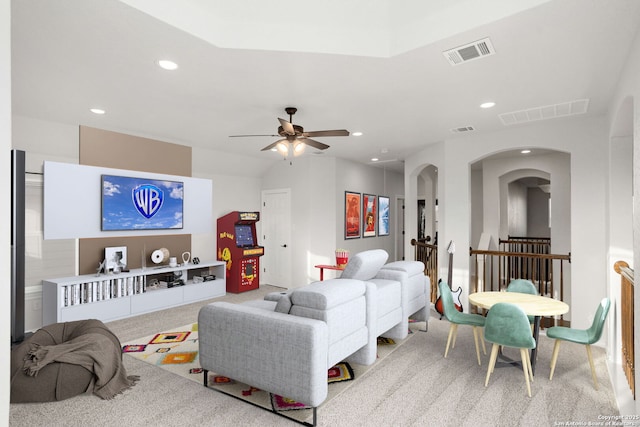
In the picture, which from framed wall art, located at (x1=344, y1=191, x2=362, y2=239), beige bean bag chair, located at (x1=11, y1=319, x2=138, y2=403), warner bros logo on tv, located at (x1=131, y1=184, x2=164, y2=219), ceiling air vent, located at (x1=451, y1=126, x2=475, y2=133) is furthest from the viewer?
framed wall art, located at (x1=344, y1=191, x2=362, y2=239)

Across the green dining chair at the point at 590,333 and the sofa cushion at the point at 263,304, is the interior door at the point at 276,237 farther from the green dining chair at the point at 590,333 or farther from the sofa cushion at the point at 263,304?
the green dining chair at the point at 590,333

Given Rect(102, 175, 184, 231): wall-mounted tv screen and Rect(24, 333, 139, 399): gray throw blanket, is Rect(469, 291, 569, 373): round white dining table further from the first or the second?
Rect(102, 175, 184, 231): wall-mounted tv screen

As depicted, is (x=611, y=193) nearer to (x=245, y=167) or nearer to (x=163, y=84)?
(x=163, y=84)

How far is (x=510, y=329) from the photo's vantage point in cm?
284

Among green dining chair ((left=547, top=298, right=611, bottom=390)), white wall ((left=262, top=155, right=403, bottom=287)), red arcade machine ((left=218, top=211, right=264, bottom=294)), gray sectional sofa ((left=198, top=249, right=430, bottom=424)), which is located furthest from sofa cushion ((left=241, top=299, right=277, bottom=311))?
white wall ((left=262, top=155, right=403, bottom=287))

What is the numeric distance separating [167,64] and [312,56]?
3.78 feet

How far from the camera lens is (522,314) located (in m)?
2.82

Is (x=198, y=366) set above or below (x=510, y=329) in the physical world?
below

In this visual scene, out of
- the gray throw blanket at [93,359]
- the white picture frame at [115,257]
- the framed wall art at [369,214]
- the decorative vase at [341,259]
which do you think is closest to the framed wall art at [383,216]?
the framed wall art at [369,214]

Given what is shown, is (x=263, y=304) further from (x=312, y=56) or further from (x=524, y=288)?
(x=524, y=288)

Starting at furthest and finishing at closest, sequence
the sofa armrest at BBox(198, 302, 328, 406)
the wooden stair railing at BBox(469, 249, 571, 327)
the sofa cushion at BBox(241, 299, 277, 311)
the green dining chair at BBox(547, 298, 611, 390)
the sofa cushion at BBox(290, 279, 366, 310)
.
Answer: the wooden stair railing at BBox(469, 249, 571, 327) → the sofa cushion at BBox(241, 299, 277, 311) → the green dining chair at BBox(547, 298, 611, 390) → the sofa cushion at BBox(290, 279, 366, 310) → the sofa armrest at BBox(198, 302, 328, 406)

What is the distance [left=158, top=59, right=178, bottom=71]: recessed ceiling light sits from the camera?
9.14 ft

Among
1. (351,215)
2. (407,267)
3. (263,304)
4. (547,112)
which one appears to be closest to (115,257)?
(263,304)

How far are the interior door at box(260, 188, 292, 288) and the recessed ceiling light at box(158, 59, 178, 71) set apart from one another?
4.51 m
